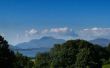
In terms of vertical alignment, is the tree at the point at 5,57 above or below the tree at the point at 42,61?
below

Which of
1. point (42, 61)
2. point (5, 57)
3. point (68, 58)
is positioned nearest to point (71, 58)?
point (68, 58)

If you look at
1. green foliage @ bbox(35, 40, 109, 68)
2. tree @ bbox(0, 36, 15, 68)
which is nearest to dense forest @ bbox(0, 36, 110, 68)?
green foliage @ bbox(35, 40, 109, 68)

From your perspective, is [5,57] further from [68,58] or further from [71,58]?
[71,58]

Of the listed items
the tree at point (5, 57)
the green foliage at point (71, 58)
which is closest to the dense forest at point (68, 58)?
the green foliage at point (71, 58)

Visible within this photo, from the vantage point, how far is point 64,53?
337ft

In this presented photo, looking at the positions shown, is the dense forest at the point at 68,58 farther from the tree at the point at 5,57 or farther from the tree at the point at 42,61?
the tree at the point at 5,57

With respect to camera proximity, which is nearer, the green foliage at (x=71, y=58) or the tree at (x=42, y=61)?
the green foliage at (x=71, y=58)

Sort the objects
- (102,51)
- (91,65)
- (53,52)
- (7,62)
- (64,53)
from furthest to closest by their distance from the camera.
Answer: (102,51) → (53,52) → (64,53) → (91,65) → (7,62)

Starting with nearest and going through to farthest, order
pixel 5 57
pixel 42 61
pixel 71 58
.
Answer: pixel 5 57 < pixel 71 58 < pixel 42 61

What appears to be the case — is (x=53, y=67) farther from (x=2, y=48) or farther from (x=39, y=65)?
(x=2, y=48)

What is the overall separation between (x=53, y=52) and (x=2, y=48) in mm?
64009

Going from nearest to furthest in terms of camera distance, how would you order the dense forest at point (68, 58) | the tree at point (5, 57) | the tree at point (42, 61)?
the tree at point (5, 57), the dense forest at point (68, 58), the tree at point (42, 61)

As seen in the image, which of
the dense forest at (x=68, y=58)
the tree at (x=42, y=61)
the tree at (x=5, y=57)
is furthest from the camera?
the tree at (x=42, y=61)

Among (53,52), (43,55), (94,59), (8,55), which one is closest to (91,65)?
(94,59)
